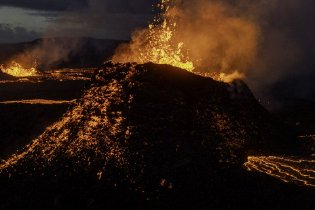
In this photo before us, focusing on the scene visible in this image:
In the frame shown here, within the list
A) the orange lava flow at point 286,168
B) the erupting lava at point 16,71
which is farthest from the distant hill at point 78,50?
the orange lava flow at point 286,168

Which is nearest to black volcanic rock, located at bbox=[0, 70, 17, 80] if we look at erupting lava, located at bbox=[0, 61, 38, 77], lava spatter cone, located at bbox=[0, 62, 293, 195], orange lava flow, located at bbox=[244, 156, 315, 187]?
erupting lava, located at bbox=[0, 61, 38, 77]

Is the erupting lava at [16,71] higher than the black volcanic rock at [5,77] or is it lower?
higher

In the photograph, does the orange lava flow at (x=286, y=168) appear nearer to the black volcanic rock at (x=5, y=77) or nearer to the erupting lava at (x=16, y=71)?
the black volcanic rock at (x=5, y=77)

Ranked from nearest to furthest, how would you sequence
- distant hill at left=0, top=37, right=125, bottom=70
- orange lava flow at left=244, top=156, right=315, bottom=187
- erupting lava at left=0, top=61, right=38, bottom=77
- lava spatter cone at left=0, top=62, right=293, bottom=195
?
lava spatter cone at left=0, top=62, right=293, bottom=195, orange lava flow at left=244, top=156, right=315, bottom=187, erupting lava at left=0, top=61, right=38, bottom=77, distant hill at left=0, top=37, right=125, bottom=70

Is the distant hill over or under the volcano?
over

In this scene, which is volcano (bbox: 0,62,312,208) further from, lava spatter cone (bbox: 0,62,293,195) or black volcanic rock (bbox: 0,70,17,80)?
black volcanic rock (bbox: 0,70,17,80)

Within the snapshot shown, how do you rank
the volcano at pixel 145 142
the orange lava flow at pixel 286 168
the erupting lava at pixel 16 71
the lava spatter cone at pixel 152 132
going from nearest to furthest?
the volcano at pixel 145 142
the lava spatter cone at pixel 152 132
the orange lava flow at pixel 286 168
the erupting lava at pixel 16 71

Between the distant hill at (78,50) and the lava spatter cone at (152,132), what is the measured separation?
315 ft

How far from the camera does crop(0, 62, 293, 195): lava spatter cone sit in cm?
1828

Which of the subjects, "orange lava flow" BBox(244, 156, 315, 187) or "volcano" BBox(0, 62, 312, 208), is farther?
"orange lava flow" BBox(244, 156, 315, 187)

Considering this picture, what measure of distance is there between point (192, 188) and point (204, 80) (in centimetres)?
769

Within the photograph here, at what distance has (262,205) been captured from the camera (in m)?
16.4

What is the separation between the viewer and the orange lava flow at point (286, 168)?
61.8 ft

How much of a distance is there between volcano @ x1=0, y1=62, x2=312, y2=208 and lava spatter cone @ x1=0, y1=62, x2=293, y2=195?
0.05 m
